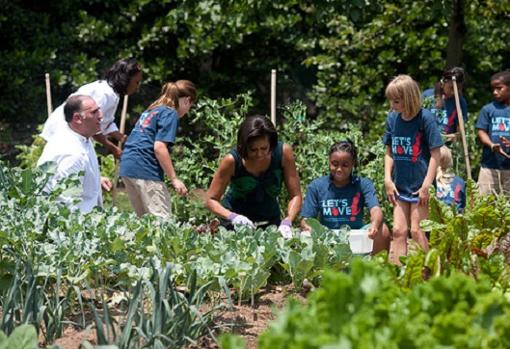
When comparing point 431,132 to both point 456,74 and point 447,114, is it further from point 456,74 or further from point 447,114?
point 447,114

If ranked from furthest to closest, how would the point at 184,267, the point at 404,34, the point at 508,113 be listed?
1. the point at 404,34
2. the point at 508,113
3. the point at 184,267

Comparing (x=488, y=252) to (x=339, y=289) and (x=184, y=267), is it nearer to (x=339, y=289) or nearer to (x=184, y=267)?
(x=184, y=267)

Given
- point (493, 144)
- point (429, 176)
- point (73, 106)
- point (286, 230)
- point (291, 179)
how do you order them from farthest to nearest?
point (493, 144)
point (429, 176)
point (291, 179)
point (73, 106)
point (286, 230)

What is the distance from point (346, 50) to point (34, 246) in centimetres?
848

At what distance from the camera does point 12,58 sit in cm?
1234

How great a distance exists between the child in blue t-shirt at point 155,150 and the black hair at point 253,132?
1132 millimetres

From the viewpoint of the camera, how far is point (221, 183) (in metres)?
6.09

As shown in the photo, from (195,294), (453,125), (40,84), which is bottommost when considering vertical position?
(195,294)

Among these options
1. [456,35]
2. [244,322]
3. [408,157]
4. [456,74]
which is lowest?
[244,322]

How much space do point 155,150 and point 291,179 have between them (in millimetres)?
1223

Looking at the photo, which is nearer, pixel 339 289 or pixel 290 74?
pixel 339 289

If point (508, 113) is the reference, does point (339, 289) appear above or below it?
below

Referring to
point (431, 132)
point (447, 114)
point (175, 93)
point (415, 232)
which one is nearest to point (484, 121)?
point (447, 114)

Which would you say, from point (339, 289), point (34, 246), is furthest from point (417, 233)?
point (339, 289)
